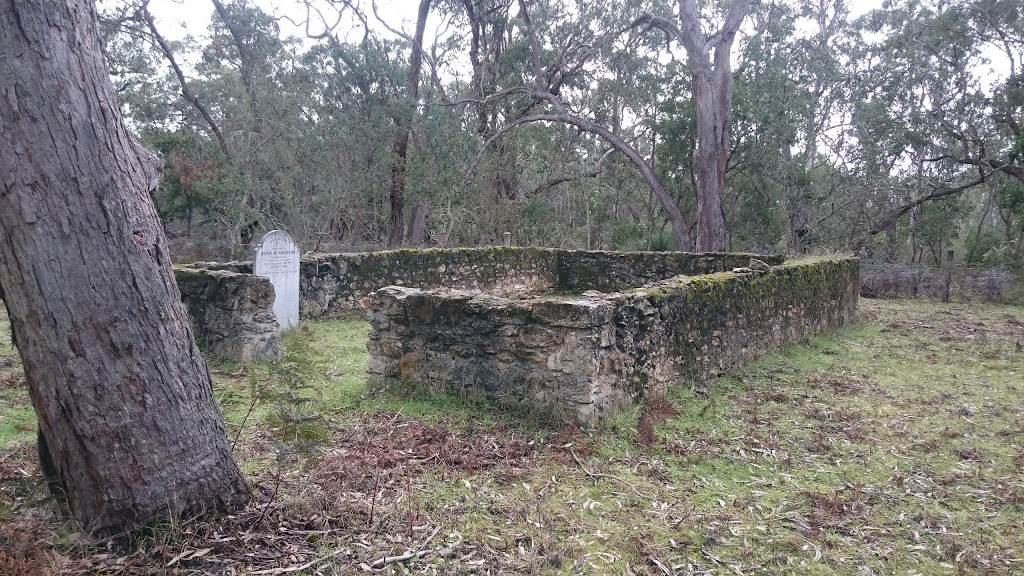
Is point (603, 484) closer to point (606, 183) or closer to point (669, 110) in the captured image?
point (669, 110)

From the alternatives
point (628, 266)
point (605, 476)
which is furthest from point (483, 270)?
point (605, 476)

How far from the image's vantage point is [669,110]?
19.4 metres

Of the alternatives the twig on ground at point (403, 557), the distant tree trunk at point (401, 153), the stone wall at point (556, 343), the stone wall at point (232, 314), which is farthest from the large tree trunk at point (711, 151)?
the twig on ground at point (403, 557)

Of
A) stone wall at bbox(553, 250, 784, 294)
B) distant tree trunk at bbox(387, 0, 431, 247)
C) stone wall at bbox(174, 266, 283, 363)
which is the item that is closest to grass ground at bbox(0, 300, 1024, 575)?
stone wall at bbox(174, 266, 283, 363)

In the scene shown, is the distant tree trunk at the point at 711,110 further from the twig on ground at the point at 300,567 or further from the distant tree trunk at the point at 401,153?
the twig on ground at the point at 300,567

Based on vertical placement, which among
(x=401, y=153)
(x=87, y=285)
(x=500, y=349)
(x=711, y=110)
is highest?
(x=711, y=110)

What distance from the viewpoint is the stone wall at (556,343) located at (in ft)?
16.8

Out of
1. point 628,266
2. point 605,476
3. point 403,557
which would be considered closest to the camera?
point 403,557

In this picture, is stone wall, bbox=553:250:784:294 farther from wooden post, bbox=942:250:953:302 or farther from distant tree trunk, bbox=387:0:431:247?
wooden post, bbox=942:250:953:302

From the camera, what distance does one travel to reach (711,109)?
16828mm

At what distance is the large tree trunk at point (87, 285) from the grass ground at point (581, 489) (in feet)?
0.97

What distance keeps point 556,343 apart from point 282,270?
5.29 meters

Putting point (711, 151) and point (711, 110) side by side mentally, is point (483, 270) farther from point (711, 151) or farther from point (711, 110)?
point (711, 110)

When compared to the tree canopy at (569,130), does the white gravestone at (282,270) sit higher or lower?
lower
